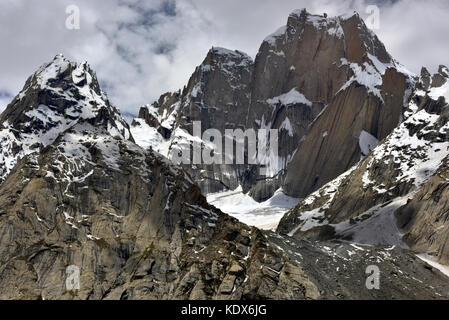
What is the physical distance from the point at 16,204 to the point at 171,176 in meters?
42.4

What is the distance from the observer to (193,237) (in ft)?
577

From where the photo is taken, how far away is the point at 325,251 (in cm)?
18100

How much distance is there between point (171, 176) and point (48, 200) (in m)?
34.2

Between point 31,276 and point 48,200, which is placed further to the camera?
point 48,200
